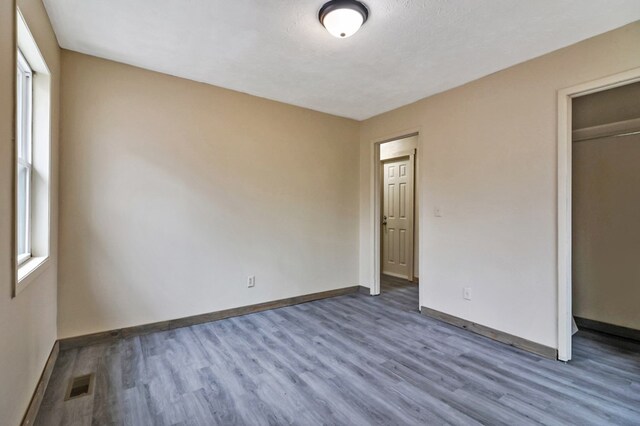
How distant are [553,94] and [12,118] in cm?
356

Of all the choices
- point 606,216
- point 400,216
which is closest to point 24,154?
point 400,216

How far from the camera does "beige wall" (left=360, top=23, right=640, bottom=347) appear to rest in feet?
8.08

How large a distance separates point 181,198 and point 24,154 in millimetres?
1203

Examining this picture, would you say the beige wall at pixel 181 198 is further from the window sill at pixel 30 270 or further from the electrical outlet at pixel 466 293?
the electrical outlet at pixel 466 293

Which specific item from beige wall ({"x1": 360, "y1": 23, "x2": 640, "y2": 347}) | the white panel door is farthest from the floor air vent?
the white panel door

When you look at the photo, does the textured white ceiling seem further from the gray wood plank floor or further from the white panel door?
the gray wood plank floor

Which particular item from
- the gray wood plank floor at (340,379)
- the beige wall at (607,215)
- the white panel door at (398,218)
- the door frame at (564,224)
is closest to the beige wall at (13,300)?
the gray wood plank floor at (340,379)

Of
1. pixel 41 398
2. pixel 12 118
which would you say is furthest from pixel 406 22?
pixel 41 398

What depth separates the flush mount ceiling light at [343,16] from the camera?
1893 millimetres

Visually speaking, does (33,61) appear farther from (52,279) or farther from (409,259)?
(409,259)

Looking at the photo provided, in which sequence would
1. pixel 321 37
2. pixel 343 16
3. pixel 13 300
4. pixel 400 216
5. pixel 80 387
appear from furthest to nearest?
pixel 400 216, pixel 321 37, pixel 80 387, pixel 343 16, pixel 13 300

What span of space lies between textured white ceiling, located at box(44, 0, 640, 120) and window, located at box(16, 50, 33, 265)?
0.50 meters

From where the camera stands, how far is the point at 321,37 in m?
2.30

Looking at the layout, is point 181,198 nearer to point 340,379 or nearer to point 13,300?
point 13,300
